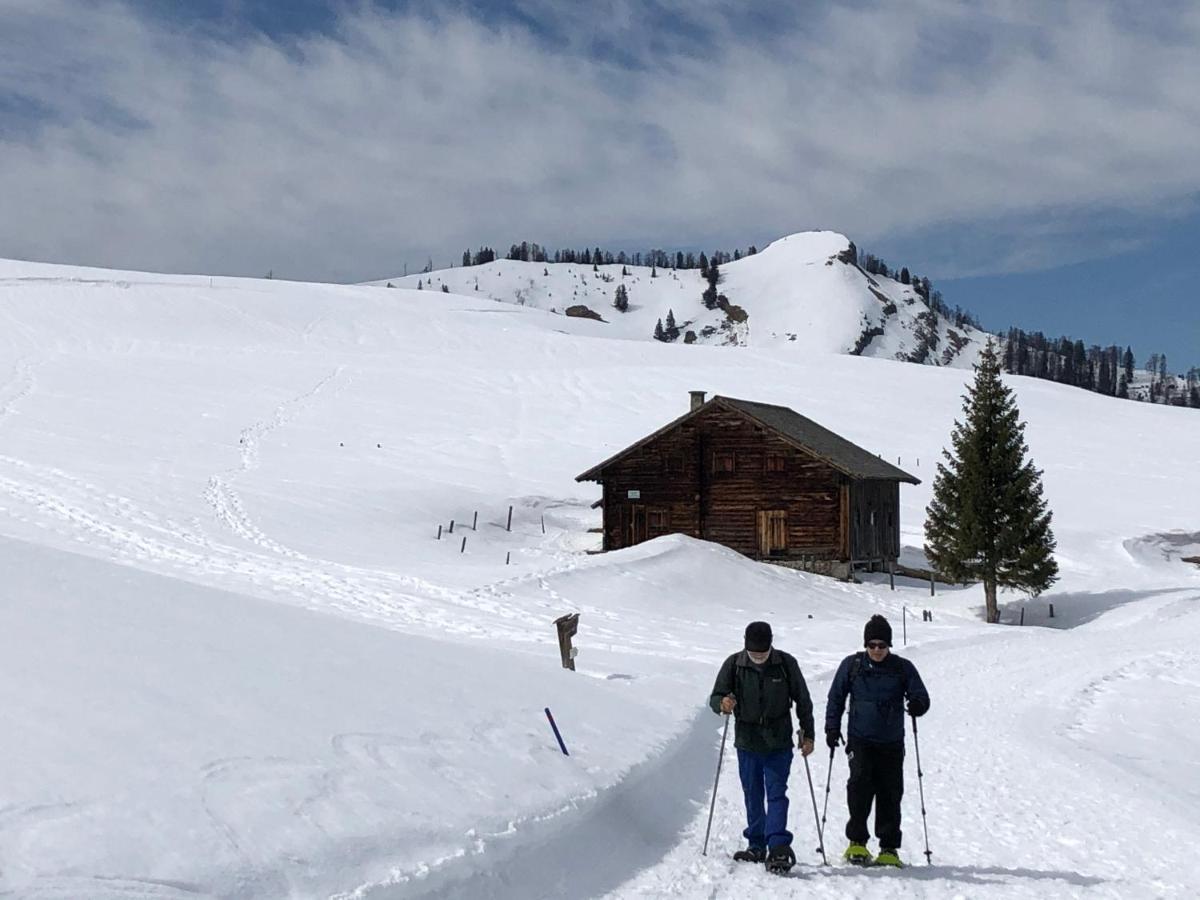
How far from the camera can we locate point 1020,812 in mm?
11133

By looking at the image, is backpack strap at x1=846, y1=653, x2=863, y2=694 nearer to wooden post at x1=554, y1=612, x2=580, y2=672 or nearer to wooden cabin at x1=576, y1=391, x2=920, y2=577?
wooden post at x1=554, y1=612, x2=580, y2=672

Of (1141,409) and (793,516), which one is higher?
(1141,409)

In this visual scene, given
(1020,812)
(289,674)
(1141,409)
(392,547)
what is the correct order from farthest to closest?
1. (1141,409)
2. (392,547)
3. (1020,812)
4. (289,674)

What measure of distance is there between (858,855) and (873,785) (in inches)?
20.8

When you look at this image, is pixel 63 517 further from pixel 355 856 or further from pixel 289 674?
pixel 355 856

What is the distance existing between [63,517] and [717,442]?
22.1 meters

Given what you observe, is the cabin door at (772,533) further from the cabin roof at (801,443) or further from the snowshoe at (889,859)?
the snowshoe at (889,859)

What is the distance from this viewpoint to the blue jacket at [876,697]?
8844 mm

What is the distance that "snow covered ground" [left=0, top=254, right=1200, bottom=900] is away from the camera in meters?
7.19

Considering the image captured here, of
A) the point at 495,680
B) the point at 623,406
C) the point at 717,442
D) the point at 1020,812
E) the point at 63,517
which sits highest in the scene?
the point at 623,406

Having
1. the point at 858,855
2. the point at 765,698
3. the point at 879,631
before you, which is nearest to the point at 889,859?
the point at 858,855

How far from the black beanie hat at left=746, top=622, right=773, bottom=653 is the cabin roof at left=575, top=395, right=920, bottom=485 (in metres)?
32.6

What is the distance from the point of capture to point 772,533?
42.3 metres

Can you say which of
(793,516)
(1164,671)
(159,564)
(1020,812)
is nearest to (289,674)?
(1020,812)
